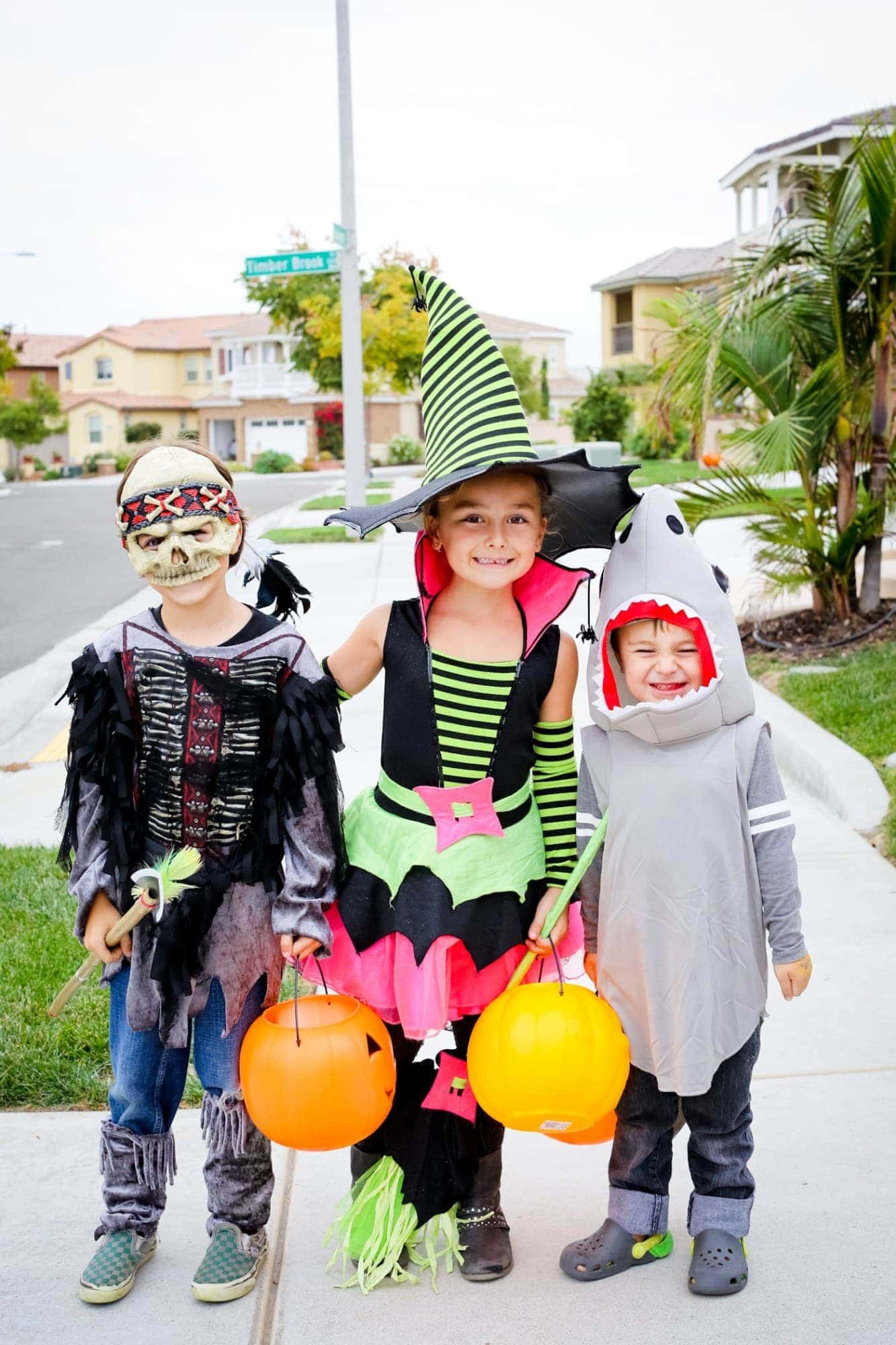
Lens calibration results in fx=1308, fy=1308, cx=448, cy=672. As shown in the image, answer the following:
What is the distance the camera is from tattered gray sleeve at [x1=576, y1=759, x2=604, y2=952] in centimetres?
257

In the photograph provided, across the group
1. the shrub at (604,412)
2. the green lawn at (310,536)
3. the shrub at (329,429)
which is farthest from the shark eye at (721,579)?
the shrub at (329,429)

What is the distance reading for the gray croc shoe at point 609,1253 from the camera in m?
2.52

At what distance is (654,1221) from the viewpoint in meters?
2.57

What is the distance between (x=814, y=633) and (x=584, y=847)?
6099mm

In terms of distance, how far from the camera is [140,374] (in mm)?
67250

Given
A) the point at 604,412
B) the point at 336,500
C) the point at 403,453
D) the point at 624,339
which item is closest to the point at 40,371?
the point at 403,453

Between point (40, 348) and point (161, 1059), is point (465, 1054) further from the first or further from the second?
point (40, 348)

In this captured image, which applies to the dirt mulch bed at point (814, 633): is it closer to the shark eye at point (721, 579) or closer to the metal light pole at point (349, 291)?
the shark eye at point (721, 579)

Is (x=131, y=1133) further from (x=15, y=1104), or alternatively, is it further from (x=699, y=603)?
(x=699, y=603)

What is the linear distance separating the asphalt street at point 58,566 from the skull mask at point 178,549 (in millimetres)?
5588

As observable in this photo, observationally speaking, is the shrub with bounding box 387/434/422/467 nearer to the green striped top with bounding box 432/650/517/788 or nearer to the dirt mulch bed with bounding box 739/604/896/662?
the dirt mulch bed with bounding box 739/604/896/662

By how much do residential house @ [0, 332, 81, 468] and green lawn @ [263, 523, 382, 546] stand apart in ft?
151

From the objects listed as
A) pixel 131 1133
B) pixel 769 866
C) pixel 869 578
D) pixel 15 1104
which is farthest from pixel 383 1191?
pixel 869 578

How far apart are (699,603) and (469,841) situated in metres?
0.62
